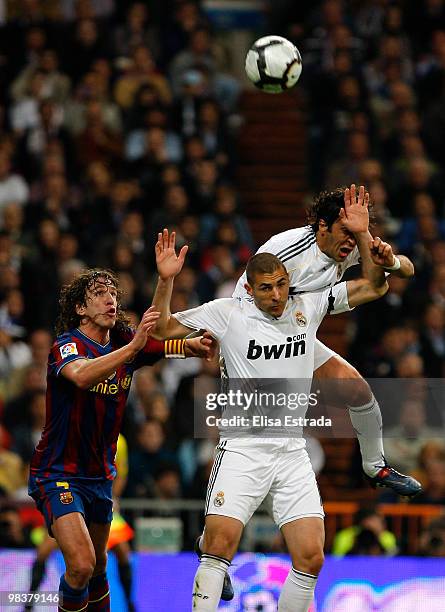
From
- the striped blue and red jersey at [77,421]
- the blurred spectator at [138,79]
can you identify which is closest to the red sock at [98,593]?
the striped blue and red jersey at [77,421]

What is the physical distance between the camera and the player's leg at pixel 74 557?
27.4 ft

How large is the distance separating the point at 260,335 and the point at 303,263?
62 cm

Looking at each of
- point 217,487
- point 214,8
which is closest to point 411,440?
point 217,487

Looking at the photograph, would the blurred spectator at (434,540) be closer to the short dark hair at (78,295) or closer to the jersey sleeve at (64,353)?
the short dark hair at (78,295)

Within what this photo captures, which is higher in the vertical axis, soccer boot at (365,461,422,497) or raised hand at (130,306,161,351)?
raised hand at (130,306,161,351)

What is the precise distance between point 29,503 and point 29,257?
10.3 feet

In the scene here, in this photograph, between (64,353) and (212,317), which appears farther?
(212,317)

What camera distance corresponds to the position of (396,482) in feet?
30.7

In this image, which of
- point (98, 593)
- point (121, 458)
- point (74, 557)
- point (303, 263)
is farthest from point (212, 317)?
point (121, 458)

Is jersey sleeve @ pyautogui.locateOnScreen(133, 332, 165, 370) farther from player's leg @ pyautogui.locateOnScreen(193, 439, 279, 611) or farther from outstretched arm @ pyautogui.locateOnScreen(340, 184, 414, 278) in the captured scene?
outstretched arm @ pyautogui.locateOnScreen(340, 184, 414, 278)

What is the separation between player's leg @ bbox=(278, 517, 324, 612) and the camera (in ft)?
27.6

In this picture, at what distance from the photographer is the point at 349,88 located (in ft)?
54.5

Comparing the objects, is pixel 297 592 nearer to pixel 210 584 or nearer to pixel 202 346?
pixel 210 584

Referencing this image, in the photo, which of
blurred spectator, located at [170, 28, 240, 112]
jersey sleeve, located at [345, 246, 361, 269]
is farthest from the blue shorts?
blurred spectator, located at [170, 28, 240, 112]
